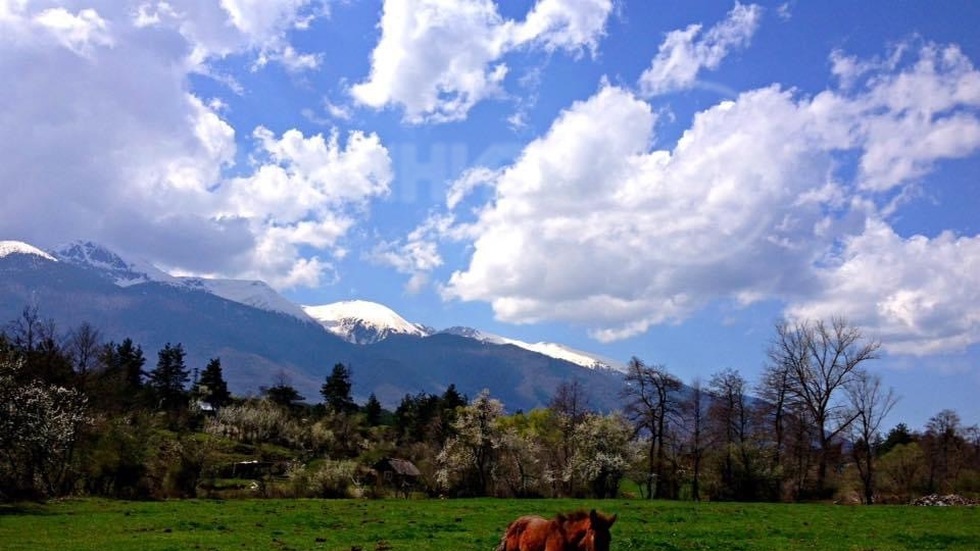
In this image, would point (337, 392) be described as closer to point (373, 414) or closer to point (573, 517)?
point (373, 414)

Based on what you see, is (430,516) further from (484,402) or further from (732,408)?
(732,408)

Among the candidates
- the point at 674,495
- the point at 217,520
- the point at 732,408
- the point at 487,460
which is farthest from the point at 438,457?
the point at 217,520

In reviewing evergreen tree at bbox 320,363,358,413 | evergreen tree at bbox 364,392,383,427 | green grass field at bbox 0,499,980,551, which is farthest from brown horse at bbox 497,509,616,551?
evergreen tree at bbox 320,363,358,413

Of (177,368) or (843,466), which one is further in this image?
(177,368)

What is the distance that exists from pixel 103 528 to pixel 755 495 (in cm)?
5452

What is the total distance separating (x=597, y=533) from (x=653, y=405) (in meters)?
62.2

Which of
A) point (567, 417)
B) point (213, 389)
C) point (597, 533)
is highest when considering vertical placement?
point (213, 389)

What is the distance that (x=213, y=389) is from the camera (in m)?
138

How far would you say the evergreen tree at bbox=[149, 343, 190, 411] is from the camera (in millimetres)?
122125

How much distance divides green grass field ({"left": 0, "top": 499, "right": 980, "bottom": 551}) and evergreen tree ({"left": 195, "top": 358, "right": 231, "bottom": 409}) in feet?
314

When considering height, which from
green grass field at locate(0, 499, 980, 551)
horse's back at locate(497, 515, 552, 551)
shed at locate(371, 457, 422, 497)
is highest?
horse's back at locate(497, 515, 552, 551)

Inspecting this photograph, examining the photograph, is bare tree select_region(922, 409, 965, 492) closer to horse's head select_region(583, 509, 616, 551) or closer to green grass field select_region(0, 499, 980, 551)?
green grass field select_region(0, 499, 980, 551)

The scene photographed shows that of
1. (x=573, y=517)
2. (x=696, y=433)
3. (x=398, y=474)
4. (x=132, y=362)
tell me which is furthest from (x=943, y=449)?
(x=132, y=362)

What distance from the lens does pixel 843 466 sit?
69.0 metres
